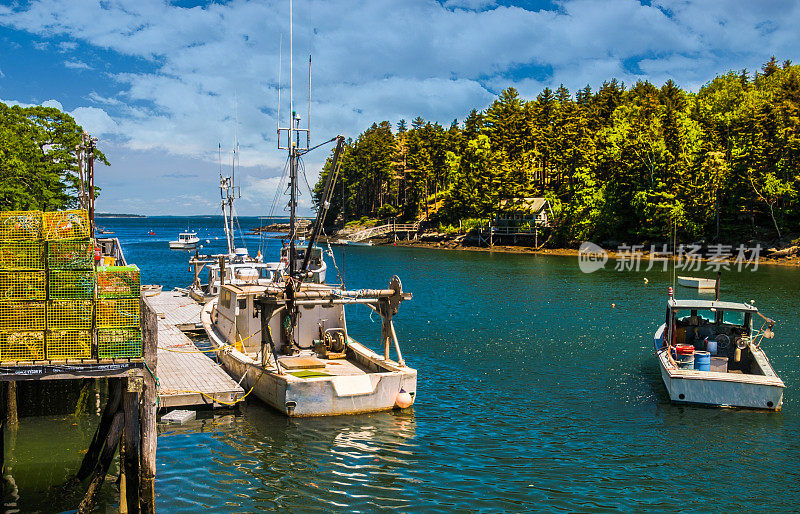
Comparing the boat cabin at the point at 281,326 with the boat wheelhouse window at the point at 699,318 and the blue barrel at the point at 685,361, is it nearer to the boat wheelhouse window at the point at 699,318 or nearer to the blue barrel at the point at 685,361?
the blue barrel at the point at 685,361

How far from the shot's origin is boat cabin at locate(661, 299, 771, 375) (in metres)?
21.1

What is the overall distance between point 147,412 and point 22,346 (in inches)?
93.9

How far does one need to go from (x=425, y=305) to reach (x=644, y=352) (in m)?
16.8

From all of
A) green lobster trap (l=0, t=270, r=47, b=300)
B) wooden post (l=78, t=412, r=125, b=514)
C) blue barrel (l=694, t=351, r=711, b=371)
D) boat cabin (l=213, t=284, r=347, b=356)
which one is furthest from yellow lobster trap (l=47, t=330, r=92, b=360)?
blue barrel (l=694, t=351, r=711, b=371)

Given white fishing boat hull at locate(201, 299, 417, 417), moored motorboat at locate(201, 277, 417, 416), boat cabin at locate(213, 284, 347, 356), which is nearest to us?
white fishing boat hull at locate(201, 299, 417, 417)

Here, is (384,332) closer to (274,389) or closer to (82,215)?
(274,389)

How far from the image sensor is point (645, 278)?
56469 millimetres

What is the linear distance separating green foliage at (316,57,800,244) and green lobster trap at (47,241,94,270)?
7516 centimetres

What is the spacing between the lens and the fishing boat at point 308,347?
715 inches

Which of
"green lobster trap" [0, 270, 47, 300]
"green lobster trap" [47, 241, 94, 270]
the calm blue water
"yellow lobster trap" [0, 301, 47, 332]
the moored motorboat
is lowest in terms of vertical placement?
the calm blue water

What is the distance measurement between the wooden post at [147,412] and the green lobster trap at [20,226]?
211 centimetres

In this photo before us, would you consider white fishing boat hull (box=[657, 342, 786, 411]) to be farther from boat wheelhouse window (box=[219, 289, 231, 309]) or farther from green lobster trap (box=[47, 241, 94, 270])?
green lobster trap (box=[47, 241, 94, 270])

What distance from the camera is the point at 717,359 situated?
21203 millimetres

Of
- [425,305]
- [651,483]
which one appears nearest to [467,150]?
[425,305]
